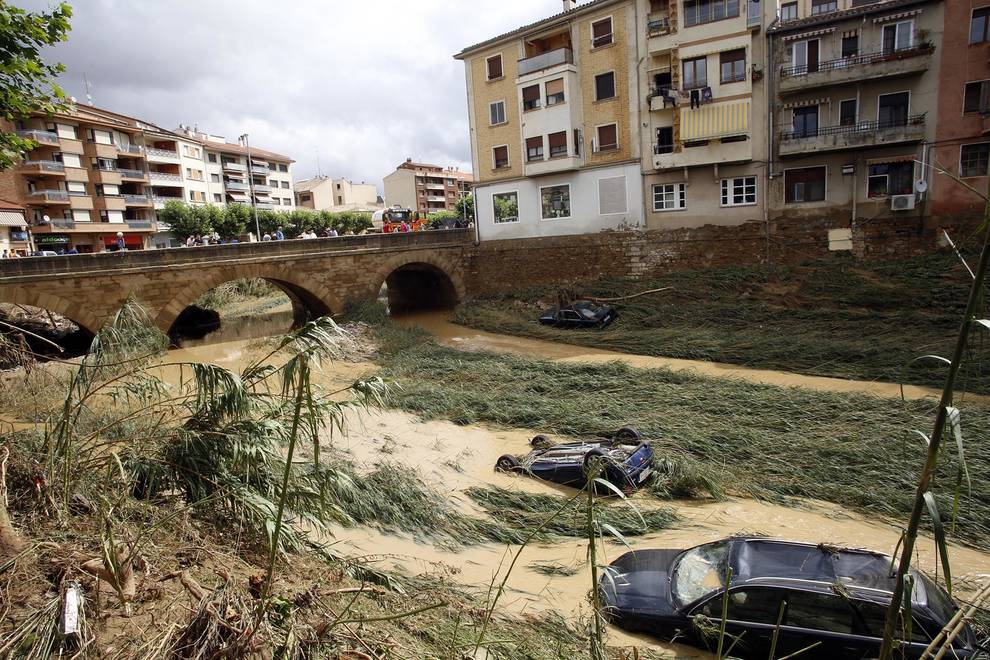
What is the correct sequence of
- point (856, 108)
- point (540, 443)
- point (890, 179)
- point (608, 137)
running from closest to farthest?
point (540, 443) → point (890, 179) → point (856, 108) → point (608, 137)

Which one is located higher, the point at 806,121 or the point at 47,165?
the point at 47,165

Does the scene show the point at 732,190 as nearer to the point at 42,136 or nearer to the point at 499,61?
the point at 499,61

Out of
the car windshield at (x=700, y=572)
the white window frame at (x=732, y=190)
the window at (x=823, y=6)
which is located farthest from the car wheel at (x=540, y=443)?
the window at (x=823, y=6)

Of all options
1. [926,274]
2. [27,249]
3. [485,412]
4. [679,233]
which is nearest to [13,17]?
Answer: [485,412]

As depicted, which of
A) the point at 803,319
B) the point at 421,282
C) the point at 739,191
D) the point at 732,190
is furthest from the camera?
the point at 421,282

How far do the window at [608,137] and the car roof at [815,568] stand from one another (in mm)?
23784

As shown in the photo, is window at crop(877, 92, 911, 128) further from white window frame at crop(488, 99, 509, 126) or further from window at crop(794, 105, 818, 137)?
white window frame at crop(488, 99, 509, 126)

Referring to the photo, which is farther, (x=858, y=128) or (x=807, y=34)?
(x=807, y=34)

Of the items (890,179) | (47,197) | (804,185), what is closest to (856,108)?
(890,179)

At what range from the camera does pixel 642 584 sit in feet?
19.6

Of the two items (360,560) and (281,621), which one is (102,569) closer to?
(281,621)

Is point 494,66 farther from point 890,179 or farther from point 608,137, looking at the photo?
point 890,179

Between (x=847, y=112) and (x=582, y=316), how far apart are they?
12.1m

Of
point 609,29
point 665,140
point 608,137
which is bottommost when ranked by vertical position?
point 665,140
